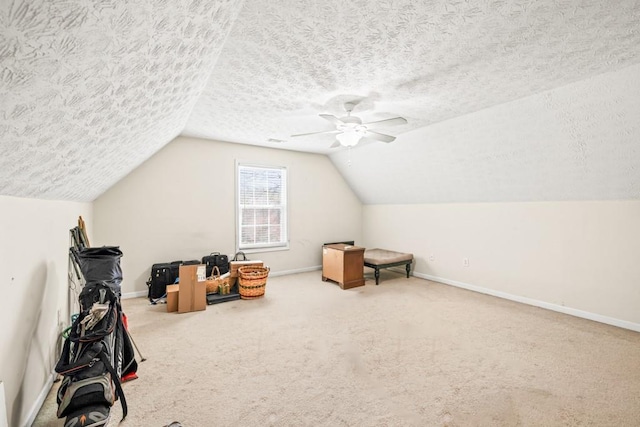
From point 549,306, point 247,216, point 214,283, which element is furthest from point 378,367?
point 247,216

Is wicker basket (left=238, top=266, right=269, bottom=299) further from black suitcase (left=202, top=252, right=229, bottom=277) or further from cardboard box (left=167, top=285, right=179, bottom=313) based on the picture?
cardboard box (left=167, top=285, right=179, bottom=313)

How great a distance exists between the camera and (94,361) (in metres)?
1.71

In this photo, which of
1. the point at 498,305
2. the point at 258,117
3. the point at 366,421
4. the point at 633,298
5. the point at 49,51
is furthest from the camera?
the point at 498,305

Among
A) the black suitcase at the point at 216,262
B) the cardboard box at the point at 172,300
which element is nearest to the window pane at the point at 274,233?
the black suitcase at the point at 216,262

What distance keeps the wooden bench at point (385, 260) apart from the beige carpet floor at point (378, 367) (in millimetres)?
1129

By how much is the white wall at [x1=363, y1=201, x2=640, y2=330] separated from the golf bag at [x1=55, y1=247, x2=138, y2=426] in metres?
4.39

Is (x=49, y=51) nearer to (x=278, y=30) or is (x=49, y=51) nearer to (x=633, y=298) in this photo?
(x=278, y=30)

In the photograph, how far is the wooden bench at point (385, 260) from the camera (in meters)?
4.86

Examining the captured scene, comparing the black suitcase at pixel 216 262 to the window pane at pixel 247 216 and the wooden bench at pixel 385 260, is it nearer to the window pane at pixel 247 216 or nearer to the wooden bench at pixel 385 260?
the window pane at pixel 247 216

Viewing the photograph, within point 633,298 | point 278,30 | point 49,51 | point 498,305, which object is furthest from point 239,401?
point 633,298

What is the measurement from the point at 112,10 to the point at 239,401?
6.99ft

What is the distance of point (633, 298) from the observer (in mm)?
3064

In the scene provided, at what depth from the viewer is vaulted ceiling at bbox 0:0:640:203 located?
0.95 metres

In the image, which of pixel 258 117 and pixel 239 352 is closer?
pixel 239 352
